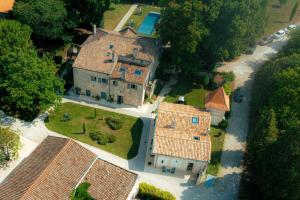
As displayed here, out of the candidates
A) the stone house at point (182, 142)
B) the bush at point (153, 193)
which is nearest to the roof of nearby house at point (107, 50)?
the stone house at point (182, 142)

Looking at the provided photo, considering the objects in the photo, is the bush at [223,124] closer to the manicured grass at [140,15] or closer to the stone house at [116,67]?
the stone house at [116,67]

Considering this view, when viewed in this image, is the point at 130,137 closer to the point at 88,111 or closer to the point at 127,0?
the point at 88,111

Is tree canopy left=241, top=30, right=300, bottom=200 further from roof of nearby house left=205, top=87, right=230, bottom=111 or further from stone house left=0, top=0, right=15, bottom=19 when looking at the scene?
stone house left=0, top=0, right=15, bottom=19

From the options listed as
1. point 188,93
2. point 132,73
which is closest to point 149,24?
point 188,93

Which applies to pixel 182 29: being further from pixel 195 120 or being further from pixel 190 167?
pixel 190 167

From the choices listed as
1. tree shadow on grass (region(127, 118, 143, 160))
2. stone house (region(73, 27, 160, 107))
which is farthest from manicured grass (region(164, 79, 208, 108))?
tree shadow on grass (region(127, 118, 143, 160))
